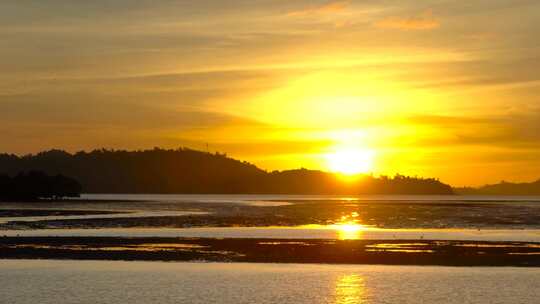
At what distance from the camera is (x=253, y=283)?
50.5 m

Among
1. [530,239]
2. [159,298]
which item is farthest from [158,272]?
[530,239]

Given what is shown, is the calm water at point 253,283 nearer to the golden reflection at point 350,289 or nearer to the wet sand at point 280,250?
the golden reflection at point 350,289

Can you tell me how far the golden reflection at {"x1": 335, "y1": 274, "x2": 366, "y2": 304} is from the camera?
4469 cm

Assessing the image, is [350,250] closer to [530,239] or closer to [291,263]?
[291,263]

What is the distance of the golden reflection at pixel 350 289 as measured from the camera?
44.7 meters

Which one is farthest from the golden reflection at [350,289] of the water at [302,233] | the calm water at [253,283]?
the water at [302,233]

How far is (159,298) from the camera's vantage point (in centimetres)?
4481

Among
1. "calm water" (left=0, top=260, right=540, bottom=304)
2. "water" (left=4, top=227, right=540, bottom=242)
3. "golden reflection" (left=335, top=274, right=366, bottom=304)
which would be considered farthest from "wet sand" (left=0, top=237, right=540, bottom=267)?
"golden reflection" (left=335, top=274, right=366, bottom=304)

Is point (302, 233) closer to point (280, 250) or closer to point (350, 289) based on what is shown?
point (280, 250)

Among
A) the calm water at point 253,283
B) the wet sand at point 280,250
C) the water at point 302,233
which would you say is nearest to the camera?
the calm water at point 253,283

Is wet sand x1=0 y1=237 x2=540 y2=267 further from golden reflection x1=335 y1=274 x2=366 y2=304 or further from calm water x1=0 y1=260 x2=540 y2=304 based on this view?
golden reflection x1=335 y1=274 x2=366 y2=304

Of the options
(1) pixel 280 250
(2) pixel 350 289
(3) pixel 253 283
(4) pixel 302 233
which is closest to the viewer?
(2) pixel 350 289

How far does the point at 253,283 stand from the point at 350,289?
20.4ft

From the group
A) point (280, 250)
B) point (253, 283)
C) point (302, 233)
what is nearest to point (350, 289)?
point (253, 283)
